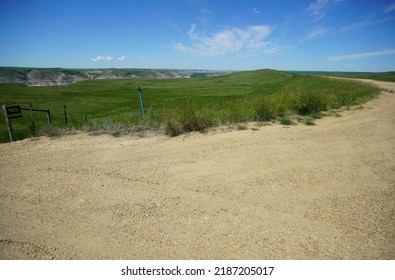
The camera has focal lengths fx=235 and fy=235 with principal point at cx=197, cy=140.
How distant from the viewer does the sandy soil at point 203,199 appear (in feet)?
10.9

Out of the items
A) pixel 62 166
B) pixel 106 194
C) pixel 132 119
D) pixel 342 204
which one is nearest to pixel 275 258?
pixel 342 204

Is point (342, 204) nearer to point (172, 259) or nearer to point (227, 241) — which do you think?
point (227, 241)

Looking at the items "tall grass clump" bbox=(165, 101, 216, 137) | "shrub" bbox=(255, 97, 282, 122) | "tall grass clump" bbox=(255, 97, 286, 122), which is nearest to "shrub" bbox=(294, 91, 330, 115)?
"tall grass clump" bbox=(255, 97, 286, 122)

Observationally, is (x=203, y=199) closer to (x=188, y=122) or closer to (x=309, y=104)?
(x=188, y=122)

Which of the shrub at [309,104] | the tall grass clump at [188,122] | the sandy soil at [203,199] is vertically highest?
the shrub at [309,104]

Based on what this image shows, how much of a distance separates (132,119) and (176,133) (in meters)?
2.68

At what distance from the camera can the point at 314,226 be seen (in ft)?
11.9

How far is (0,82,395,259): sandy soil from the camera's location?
333 centimetres

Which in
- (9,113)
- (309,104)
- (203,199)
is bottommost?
(203,199)

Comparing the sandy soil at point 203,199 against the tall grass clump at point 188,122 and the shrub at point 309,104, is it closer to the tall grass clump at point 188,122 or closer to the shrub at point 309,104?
the tall grass clump at point 188,122

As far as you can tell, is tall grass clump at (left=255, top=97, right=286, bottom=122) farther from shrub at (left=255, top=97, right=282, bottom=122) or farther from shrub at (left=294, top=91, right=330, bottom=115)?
shrub at (left=294, top=91, right=330, bottom=115)

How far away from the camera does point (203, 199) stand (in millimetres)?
4441

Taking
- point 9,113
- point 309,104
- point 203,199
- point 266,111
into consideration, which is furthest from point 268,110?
point 9,113

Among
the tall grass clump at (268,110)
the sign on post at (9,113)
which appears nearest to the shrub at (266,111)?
the tall grass clump at (268,110)
